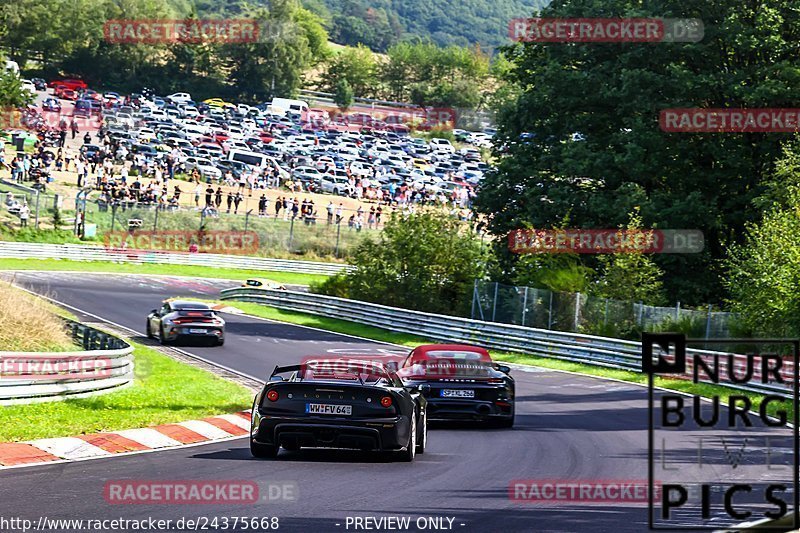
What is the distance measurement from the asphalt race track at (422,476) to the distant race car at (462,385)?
32cm

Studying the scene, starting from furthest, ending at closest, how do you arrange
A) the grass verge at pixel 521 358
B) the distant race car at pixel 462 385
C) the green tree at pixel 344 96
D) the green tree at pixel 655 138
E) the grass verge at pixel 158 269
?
1. the green tree at pixel 344 96
2. the grass verge at pixel 158 269
3. the green tree at pixel 655 138
4. the grass verge at pixel 521 358
5. the distant race car at pixel 462 385

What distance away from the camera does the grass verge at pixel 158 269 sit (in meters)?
57.1

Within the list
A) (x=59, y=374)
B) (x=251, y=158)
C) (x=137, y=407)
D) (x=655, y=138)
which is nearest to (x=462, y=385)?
(x=137, y=407)

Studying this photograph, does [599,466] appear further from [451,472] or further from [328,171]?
[328,171]

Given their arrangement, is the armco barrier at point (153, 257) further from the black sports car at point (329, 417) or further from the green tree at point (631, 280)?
the black sports car at point (329, 417)

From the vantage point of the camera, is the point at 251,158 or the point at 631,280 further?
the point at 251,158

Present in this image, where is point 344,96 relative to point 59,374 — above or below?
above

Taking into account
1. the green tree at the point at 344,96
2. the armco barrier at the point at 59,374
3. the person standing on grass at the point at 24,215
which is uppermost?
the green tree at the point at 344,96

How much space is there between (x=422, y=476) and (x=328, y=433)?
3.94 ft

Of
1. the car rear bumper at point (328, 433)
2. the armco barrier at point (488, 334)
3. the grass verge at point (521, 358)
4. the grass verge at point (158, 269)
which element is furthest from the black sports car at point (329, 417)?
the grass verge at point (158, 269)

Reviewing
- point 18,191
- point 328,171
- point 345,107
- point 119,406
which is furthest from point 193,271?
point 345,107

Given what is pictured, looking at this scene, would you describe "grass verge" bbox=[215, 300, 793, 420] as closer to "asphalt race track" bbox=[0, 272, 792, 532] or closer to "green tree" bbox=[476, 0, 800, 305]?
"asphalt race track" bbox=[0, 272, 792, 532]

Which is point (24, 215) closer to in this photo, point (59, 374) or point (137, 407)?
point (59, 374)

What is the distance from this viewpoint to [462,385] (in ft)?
59.7
